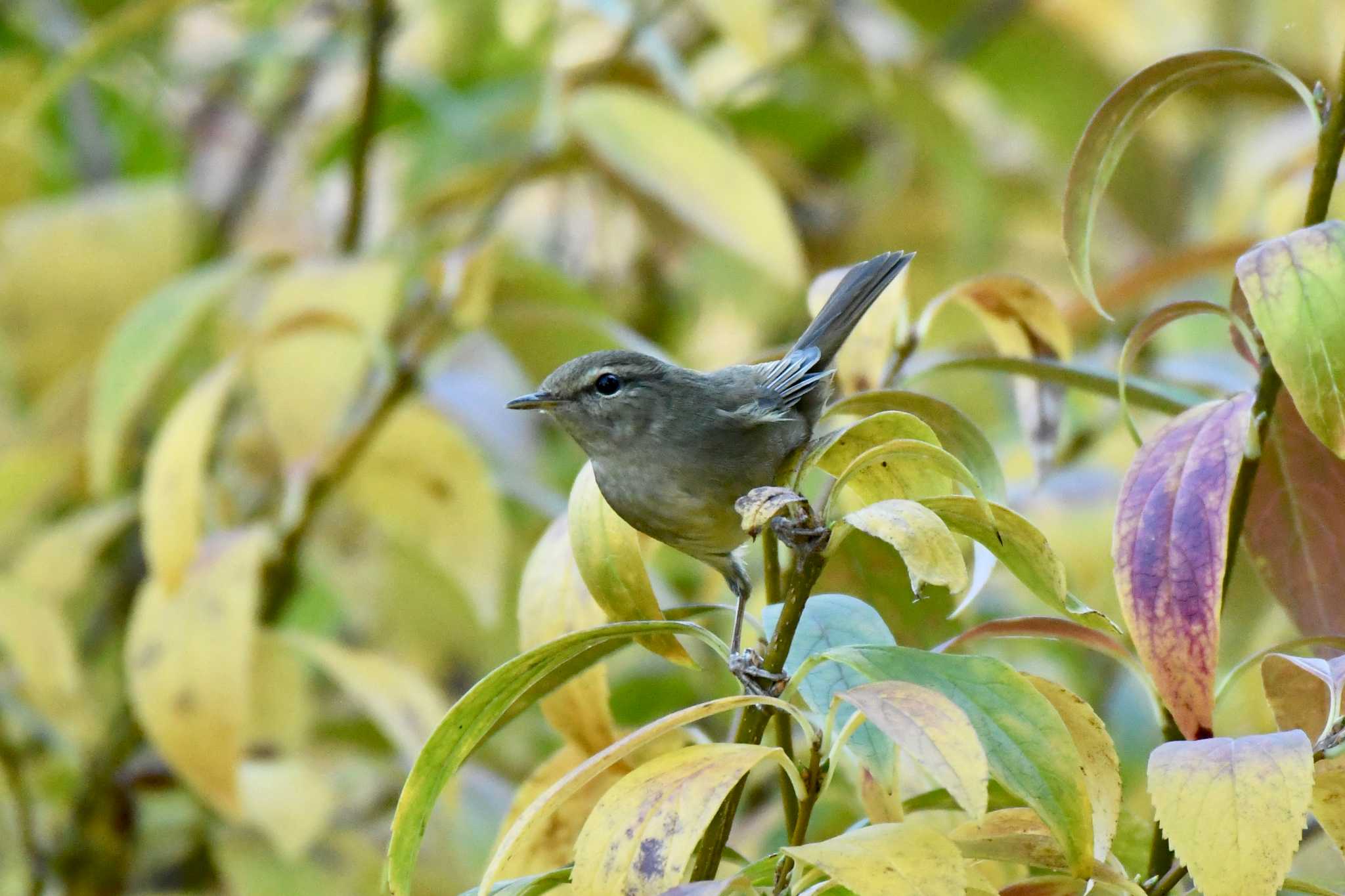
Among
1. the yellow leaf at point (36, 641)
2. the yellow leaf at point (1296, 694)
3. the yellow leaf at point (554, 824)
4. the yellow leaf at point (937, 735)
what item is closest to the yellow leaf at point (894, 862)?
the yellow leaf at point (937, 735)

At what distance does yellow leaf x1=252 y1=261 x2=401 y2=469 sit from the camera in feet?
8.23

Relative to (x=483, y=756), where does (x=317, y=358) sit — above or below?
above

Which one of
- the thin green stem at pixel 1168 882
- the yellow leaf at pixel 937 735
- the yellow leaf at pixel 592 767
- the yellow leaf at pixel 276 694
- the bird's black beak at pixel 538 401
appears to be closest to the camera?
the yellow leaf at pixel 937 735

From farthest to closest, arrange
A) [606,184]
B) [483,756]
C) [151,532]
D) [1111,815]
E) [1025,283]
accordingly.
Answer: [606,184], [483,756], [151,532], [1025,283], [1111,815]

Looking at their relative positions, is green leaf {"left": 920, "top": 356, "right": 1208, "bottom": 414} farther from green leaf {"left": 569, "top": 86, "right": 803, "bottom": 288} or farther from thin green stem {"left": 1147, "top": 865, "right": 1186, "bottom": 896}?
green leaf {"left": 569, "top": 86, "right": 803, "bottom": 288}

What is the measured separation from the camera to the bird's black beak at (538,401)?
6.76 ft

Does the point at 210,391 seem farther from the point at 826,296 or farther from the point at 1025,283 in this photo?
the point at 1025,283

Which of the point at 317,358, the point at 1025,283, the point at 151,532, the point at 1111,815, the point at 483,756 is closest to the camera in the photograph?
the point at 1111,815

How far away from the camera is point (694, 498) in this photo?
1.77 metres

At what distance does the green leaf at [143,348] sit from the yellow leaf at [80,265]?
2.63ft

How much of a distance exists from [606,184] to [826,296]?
198 centimetres

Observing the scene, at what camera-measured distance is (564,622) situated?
5.21 ft

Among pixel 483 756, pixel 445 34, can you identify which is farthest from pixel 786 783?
pixel 445 34

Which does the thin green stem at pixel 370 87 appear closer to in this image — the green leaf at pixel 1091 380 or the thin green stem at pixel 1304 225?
the green leaf at pixel 1091 380
